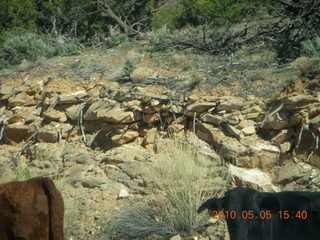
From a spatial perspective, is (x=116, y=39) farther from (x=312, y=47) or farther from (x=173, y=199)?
(x=173, y=199)

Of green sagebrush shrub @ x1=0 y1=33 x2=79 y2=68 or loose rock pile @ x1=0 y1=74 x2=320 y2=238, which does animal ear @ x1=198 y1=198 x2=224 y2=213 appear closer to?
loose rock pile @ x1=0 y1=74 x2=320 y2=238

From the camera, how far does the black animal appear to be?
337 cm

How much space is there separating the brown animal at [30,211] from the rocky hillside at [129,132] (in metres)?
2.54

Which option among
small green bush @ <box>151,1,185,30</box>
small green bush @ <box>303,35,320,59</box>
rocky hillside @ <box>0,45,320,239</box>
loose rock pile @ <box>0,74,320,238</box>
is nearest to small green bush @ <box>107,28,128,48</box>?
small green bush @ <box>151,1,185,30</box>

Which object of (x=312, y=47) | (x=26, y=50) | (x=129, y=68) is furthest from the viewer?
(x=26, y=50)

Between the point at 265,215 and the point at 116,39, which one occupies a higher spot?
the point at 265,215

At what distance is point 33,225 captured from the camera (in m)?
3.52

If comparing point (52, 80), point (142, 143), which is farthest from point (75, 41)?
point (142, 143)

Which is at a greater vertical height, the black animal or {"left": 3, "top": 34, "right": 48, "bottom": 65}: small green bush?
the black animal

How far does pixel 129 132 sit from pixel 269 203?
4710 mm

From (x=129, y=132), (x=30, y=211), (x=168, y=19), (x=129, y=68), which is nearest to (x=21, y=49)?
(x=129, y=68)

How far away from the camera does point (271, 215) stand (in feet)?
11.4

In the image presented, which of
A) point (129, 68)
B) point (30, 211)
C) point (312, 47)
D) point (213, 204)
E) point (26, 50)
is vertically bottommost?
point (26, 50)

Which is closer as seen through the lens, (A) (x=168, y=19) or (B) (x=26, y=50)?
(B) (x=26, y=50)
